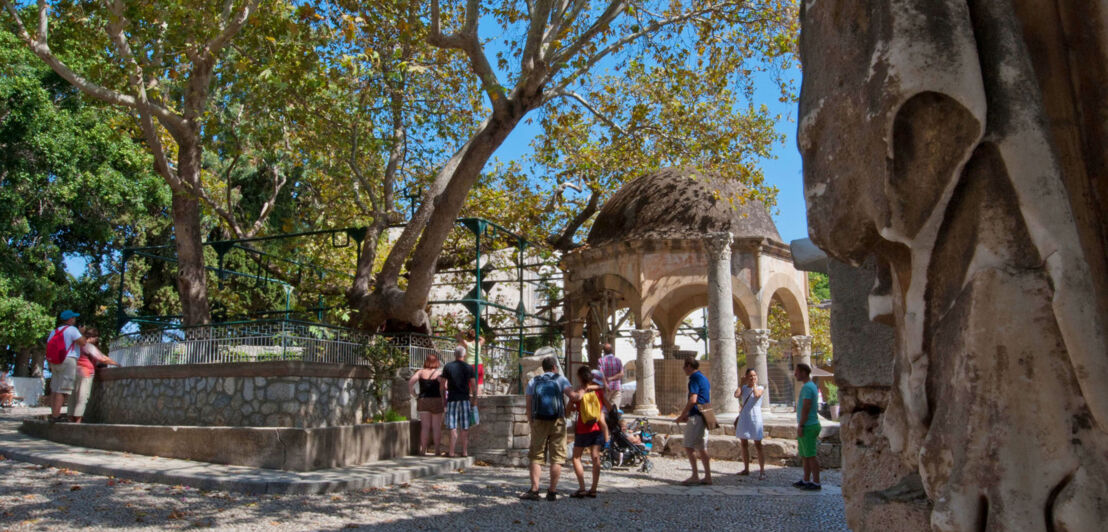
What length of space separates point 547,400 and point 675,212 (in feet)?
32.9

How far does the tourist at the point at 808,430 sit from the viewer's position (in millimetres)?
8648

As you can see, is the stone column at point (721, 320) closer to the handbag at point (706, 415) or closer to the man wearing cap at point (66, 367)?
the handbag at point (706, 415)

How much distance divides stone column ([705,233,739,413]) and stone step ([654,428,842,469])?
1290 mm

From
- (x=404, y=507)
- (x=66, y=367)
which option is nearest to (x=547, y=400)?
(x=404, y=507)

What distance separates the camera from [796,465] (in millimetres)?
11352

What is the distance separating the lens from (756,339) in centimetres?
1598

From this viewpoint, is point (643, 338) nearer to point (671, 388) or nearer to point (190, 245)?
point (671, 388)

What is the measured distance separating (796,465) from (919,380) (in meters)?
10.2

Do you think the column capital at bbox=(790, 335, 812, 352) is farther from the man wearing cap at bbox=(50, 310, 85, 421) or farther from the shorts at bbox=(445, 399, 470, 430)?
the man wearing cap at bbox=(50, 310, 85, 421)

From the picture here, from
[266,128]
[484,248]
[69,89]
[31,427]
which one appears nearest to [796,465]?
[484,248]

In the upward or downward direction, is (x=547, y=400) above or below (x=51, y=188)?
below

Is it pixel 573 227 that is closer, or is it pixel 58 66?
pixel 58 66

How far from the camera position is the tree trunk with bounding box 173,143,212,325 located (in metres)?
11.0

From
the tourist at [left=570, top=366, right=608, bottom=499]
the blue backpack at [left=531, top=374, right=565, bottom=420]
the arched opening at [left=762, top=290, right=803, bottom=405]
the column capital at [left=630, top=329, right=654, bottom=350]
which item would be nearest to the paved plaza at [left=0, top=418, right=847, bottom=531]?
the tourist at [left=570, top=366, right=608, bottom=499]
